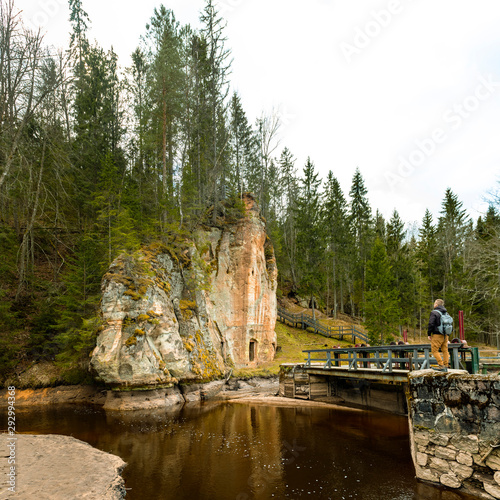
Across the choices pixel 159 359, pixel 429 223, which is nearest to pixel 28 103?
pixel 159 359

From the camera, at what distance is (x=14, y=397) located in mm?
18266

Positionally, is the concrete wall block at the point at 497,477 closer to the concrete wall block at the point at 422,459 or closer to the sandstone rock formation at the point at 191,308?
the concrete wall block at the point at 422,459

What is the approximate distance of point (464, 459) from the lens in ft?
25.7

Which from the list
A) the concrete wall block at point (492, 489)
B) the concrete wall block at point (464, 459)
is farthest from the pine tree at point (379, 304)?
the concrete wall block at point (492, 489)

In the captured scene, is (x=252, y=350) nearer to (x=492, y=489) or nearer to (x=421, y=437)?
(x=421, y=437)

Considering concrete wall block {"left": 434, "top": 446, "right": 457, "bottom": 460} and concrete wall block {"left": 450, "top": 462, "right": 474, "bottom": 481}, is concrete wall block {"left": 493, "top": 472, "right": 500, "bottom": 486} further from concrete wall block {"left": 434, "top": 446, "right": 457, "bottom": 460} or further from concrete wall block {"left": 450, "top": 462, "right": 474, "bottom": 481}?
concrete wall block {"left": 434, "top": 446, "right": 457, "bottom": 460}

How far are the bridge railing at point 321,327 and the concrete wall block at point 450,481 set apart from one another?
26742 millimetres

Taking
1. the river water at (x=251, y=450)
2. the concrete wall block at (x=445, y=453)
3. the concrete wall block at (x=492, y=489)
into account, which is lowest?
Answer: the river water at (x=251, y=450)

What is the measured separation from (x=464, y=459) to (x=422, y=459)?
1.10 meters

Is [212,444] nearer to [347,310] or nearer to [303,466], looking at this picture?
[303,466]

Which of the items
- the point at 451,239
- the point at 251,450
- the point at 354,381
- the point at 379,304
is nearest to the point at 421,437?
the point at 251,450

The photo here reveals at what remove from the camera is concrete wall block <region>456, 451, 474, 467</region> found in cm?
771

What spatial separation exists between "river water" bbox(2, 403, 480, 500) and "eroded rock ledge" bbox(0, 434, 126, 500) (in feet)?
1.94

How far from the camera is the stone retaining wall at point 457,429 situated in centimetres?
743
